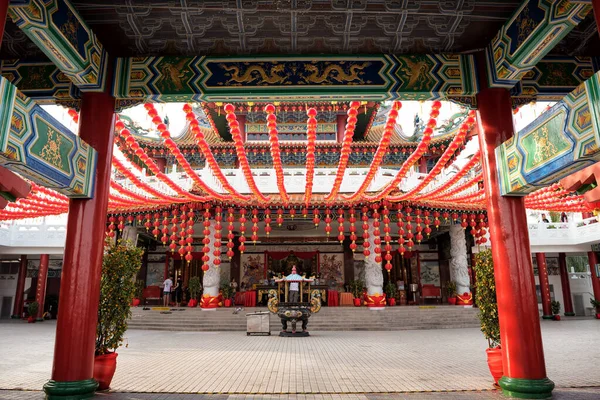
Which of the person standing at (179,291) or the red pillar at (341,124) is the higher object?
the red pillar at (341,124)

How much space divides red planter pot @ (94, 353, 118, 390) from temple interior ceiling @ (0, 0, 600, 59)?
4208 millimetres

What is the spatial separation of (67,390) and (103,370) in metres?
0.71

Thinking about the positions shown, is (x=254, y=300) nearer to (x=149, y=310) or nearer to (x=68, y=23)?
(x=149, y=310)

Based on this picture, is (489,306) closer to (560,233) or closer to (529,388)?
(529,388)

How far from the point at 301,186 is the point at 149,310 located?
769cm

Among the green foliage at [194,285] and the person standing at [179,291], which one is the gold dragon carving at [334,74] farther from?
the person standing at [179,291]

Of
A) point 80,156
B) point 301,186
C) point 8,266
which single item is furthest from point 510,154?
point 8,266

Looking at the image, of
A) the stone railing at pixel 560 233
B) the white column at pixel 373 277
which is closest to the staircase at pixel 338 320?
the white column at pixel 373 277

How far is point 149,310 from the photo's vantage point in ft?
52.0

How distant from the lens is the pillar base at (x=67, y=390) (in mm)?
4629

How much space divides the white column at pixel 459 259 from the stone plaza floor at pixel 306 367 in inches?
222

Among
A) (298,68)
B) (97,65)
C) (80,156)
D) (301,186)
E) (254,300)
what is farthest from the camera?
(254,300)

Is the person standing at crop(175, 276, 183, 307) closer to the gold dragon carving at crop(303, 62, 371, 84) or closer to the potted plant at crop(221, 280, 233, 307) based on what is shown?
the potted plant at crop(221, 280, 233, 307)

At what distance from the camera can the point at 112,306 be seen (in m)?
5.70
